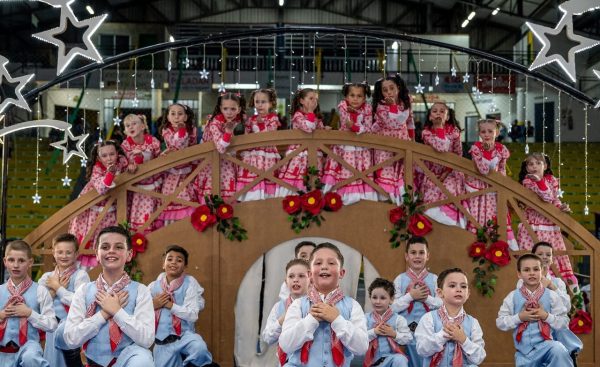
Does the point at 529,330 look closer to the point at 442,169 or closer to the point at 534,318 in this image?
the point at 534,318

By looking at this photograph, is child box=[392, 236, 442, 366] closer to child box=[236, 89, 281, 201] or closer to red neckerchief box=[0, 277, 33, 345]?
child box=[236, 89, 281, 201]

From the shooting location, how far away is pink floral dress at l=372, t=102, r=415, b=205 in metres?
7.29

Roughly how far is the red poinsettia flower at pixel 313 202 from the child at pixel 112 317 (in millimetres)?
2528

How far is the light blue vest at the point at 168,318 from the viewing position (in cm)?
652

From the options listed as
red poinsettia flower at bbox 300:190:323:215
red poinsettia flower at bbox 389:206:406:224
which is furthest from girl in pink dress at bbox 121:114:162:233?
red poinsettia flower at bbox 389:206:406:224

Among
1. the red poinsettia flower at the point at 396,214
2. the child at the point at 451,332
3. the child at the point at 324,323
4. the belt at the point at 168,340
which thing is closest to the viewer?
the child at the point at 324,323

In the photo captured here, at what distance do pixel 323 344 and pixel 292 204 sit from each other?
8.42 ft

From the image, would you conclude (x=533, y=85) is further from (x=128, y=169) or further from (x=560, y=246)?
(x=128, y=169)

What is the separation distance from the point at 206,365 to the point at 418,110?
15.7m

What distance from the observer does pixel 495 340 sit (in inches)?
285

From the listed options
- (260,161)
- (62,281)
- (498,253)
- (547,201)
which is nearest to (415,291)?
(498,253)

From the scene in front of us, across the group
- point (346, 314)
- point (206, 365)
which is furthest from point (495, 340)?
point (346, 314)

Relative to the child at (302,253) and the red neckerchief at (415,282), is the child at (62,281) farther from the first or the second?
the red neckerchief at (415,282)

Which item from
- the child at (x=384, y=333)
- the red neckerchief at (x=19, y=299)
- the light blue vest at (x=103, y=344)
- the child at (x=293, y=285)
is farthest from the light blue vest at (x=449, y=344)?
the red neckerchief at (x=19, y=299)
